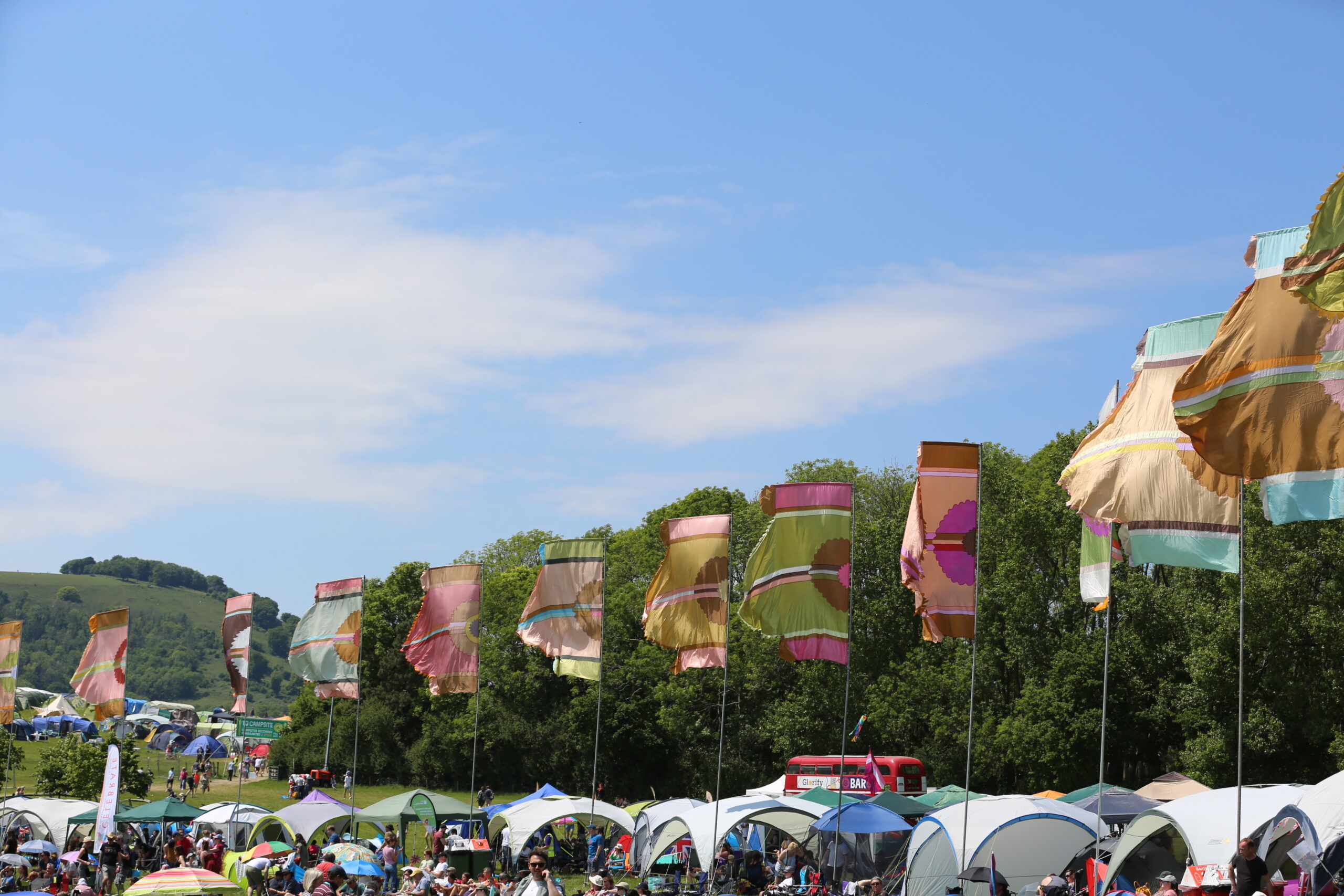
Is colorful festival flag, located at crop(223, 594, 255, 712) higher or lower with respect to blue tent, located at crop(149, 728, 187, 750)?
higher

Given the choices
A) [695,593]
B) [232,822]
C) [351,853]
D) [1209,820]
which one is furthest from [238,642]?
[1209,820]

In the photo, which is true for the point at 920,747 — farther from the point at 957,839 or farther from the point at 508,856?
the point at 957,839

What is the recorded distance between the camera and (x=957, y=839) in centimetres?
2428

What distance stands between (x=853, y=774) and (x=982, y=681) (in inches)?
291

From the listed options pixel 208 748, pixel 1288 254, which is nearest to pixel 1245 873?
pixel 1288 254

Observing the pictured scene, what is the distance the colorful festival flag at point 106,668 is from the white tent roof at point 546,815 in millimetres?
12017

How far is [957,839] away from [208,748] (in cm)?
5906

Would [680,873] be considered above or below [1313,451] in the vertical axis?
below

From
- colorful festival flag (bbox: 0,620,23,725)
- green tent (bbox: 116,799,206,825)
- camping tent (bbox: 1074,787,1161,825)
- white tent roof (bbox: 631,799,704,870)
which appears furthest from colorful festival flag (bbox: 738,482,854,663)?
colorful festival flag (bbox: 0,620,23,725)

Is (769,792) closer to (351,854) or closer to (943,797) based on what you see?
(943,797)

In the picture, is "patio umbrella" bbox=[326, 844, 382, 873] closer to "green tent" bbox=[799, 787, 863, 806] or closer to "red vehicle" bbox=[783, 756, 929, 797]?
"green tent" bbox=[799, 787, 863, 806]

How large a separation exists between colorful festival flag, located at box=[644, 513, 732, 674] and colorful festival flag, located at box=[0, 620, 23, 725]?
27.0 m

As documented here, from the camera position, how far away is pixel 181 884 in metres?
18.5

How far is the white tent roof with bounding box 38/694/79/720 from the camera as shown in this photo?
94.2m
